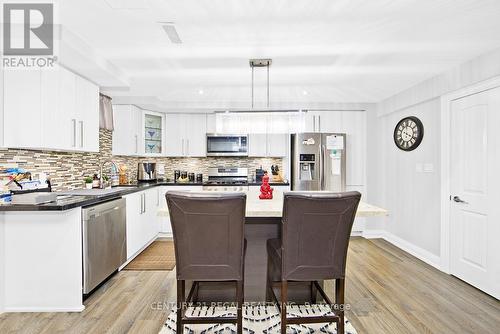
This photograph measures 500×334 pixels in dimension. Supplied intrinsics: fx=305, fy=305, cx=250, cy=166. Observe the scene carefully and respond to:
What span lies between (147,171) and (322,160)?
9.72 ft

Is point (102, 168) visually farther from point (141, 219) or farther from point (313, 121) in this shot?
point (313, 121)

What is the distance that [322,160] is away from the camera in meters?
4.98

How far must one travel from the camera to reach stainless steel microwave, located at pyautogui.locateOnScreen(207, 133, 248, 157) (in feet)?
17.7

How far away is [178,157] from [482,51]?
463 cm

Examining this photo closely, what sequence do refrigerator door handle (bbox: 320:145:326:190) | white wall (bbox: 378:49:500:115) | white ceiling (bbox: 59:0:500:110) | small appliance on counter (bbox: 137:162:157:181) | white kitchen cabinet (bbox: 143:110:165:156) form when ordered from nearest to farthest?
white ceiling (bbox: 59:0:500:110) < white wall (bbox: 378:49:500:115) < refrigerator door handle (bbox: 320:145:326:190) < white kitchen cabinet (bbox: 143:110:165:156) < small appliance on counter (bbox: 137:162:157:181)

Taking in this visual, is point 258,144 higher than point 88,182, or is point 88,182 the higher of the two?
point 258,144

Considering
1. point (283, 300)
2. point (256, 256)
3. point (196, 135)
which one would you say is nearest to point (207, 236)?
point (283, 300)

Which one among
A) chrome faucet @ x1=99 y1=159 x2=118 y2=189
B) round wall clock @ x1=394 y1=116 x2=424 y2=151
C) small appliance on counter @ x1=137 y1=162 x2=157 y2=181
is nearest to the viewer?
chrome faucet @ x1=99 y1=159 x2=118 y2=189

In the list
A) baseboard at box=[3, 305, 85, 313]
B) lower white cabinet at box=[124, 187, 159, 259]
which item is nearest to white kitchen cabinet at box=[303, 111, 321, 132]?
lower white cabinet at box=[124, 187, 159, 259]

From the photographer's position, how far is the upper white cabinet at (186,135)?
5473mm

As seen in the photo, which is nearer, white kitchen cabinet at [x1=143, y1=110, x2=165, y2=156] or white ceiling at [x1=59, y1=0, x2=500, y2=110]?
white ceiling at [x1=59, y1=0, x2=500, y2=110]

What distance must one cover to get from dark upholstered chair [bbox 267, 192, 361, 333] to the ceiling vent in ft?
5.27

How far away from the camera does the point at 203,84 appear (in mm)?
4090

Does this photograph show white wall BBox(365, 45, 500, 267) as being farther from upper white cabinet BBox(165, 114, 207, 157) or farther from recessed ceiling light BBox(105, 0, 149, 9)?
recessed ceiling light BBox(105, 0, 149, 9)
